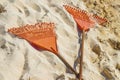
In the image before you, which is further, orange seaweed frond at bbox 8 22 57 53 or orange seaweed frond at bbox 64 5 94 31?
orange seaweed frond at bbox 64 5 94 31

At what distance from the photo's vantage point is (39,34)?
116 inches

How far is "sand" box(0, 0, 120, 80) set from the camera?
8.55ft

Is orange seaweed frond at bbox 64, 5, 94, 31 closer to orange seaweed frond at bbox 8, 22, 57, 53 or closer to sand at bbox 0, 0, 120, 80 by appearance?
sand at bbox 0, 0, 120, 80

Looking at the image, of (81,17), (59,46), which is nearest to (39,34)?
(59,46)

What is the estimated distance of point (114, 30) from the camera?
11.0 feet

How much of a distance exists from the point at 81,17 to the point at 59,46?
0.55 m

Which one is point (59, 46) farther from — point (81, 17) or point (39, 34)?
point (81, 17)

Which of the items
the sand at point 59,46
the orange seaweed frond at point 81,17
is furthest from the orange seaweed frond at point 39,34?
the orange seaweed frond at point 81,17

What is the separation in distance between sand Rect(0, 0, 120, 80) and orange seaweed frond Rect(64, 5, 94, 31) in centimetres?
6

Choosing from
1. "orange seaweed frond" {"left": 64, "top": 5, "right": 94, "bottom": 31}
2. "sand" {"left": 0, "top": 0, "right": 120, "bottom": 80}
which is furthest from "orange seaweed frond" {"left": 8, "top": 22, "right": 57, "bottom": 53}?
"orange seaweed frond" {"left": 64, "top": 5, "right": 94, "bottom": 31}

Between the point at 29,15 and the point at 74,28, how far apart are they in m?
0.45

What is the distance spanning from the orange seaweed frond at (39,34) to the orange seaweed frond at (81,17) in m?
0.34

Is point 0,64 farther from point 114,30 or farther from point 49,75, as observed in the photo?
point 114,30

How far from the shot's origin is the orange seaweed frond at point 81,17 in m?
3.26
